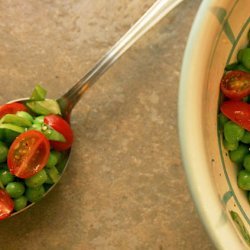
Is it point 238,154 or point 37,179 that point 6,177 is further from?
point 238,154

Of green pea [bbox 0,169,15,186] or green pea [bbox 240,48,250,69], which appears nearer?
green pea [bbox 240,48,250,69]

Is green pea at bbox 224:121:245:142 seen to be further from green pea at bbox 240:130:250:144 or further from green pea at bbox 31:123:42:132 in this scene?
green pea at bbox 31:123:42:132

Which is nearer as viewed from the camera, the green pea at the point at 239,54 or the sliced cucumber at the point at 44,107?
the green pea at the point at 239,54

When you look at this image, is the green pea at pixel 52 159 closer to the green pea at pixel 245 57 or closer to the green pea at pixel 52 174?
the green pea at pixel 52 174

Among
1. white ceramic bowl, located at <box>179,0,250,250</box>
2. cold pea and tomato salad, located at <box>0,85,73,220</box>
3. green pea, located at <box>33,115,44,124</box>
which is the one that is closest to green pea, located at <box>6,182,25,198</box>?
cold pea and tomato salad, located at <box>0,85,73,220</box>

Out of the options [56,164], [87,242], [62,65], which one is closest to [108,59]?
[62,65]

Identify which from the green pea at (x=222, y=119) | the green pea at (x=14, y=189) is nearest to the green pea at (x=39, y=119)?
the green pea at (x=14, y=189)

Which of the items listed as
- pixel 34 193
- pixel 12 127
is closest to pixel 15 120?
pixel 12 127
